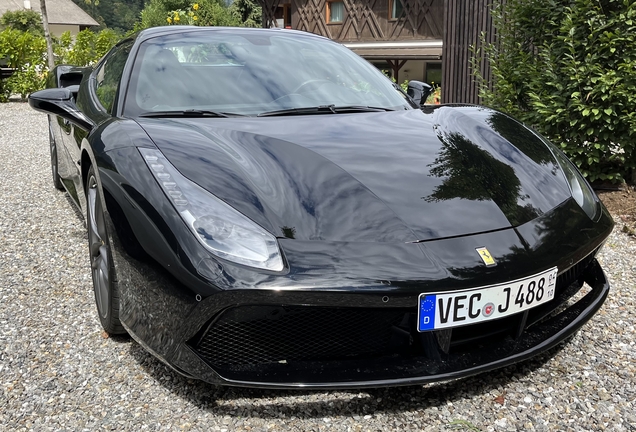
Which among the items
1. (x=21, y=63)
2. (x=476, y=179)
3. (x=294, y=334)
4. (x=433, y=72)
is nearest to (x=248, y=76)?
(x=476, y=179)

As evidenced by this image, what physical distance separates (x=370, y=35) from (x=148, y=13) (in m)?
24.1

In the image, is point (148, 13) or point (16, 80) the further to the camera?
point (148, 13)

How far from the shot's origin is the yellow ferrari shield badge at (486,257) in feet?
5.87

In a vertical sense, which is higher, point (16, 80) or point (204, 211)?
point (204, 211)

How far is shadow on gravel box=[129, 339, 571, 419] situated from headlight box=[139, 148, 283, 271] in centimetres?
50

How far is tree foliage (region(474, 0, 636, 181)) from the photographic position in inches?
167

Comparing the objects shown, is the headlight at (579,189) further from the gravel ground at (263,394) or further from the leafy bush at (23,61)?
the leafy bush at (23,61)

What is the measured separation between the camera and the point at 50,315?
2.68 metres

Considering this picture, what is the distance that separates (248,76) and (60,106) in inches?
34.8

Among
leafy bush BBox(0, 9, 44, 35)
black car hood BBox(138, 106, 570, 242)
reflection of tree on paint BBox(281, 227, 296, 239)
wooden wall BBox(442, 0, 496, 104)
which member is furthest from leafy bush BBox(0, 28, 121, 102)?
leafy bush BBox(0, 9, 44, 35)

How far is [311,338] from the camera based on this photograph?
5.77 ft

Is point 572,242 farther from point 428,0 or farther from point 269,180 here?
point 428,0

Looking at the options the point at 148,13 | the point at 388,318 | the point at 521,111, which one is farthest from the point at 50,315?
the point at 148,13

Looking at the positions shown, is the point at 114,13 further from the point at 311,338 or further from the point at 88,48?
the point at 311,338
